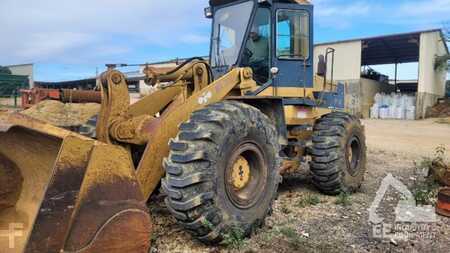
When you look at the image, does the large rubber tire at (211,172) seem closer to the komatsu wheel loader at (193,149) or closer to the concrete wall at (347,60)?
the komatsu wheel loader at (193,149)

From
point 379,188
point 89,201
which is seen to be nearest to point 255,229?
point 89,201

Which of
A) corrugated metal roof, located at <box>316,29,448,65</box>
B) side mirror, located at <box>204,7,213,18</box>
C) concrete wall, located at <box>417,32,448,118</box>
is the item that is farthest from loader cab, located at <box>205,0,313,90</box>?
concrete wall, located at <box>417,32,448,118</box>

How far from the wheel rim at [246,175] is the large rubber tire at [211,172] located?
2cm

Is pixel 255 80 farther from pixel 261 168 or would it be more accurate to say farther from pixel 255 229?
pixel 255 229

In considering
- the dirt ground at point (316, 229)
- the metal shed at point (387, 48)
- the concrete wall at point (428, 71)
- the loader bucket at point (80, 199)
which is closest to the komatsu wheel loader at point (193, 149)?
the loader bucket at point (80, 199)

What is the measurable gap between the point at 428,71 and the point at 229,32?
28.9 m

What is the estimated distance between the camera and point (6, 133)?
3670 mm

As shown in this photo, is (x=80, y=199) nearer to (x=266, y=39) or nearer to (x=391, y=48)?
(x=266, y=39)

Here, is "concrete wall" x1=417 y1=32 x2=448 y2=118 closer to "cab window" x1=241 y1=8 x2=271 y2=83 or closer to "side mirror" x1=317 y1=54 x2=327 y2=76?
→ "side mirror" x1=317 y1=54 x2=327 y2=76

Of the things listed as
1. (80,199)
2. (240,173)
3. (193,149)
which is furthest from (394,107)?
(80,199)

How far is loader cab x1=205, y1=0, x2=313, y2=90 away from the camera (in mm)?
6289

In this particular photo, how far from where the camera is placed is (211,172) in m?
3.92

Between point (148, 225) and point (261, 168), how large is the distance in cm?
165

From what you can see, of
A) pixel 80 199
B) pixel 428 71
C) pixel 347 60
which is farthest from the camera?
pixel 347 60
